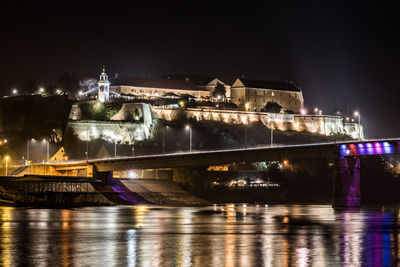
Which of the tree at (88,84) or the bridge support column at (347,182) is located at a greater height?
the tree at (88,84)

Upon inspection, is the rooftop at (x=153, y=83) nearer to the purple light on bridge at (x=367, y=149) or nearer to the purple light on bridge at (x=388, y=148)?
the purple light on bridge at (x=367, y=149)

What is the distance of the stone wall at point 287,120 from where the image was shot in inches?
6166

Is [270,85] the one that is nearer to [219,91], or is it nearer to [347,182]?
[219,91]

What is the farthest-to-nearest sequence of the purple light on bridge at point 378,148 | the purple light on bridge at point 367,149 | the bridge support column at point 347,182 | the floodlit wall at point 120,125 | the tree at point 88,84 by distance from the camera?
the tree at point 88,84, the floodlit wall at point 120,125, the bridge support column at point 347,182, the purple light on bridge at point 378,148, the purple light on bridge at point 367,149

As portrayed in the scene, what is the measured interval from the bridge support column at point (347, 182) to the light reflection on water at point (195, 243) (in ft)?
101

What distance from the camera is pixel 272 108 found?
176875mm

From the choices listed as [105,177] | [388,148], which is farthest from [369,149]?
[105,177]

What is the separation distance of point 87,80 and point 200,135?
36.7 metres

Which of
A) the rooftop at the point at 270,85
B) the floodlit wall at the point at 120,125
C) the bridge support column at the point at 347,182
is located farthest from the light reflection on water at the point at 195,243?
the rooftop at the point at 270,85

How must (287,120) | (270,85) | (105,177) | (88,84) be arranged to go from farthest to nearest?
(270,85) → (287,120) → (88,84) → (105,177)

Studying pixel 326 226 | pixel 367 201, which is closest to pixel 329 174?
pixel 367 201

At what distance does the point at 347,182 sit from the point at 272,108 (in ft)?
299

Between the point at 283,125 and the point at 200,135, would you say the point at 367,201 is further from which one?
the point at 283,125

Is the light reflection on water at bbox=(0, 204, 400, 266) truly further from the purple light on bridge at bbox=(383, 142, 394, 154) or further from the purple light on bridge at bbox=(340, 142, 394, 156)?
the purple light on bridge at bbox=(340, 142, 394, 156)
